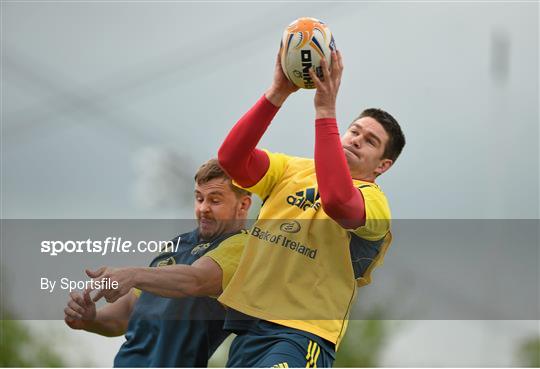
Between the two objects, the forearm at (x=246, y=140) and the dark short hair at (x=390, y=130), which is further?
the dark short hair at (x=390, y=130)

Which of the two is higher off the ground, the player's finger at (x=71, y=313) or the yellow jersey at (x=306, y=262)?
the yellow jersey at (x=306, y=262)

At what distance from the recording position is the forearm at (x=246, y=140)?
5.05m

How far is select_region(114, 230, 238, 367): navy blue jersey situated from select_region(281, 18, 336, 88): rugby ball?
44.3 inches

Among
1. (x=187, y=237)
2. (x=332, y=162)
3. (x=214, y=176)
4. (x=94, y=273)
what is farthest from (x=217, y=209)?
(x=332, y=162)

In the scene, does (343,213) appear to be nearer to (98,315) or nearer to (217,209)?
(217,209)

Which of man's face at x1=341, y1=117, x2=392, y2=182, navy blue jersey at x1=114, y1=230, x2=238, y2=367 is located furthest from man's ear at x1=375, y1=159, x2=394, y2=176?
navy blue jersey at x1=114, y1=230, x2=238, y2=367

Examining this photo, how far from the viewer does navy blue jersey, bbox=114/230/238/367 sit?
5.52 m

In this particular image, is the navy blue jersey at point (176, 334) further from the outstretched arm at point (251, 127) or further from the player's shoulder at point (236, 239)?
the outstretched arm at point (251, 127)

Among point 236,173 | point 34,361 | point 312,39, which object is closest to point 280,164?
point 236,173

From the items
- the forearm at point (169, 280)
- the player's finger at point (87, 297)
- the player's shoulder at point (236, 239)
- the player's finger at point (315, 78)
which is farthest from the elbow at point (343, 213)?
the player's finger at point (87, 297)

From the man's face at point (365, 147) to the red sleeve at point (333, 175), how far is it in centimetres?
48

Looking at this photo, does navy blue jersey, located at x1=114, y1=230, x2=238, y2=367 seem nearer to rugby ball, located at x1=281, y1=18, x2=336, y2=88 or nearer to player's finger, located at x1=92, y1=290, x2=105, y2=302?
player's finger, located at x1=92, y1=290, x2=105, y2=302

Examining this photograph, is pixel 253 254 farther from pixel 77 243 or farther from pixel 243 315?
pixel 77 243

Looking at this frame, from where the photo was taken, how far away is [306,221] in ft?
16.8
